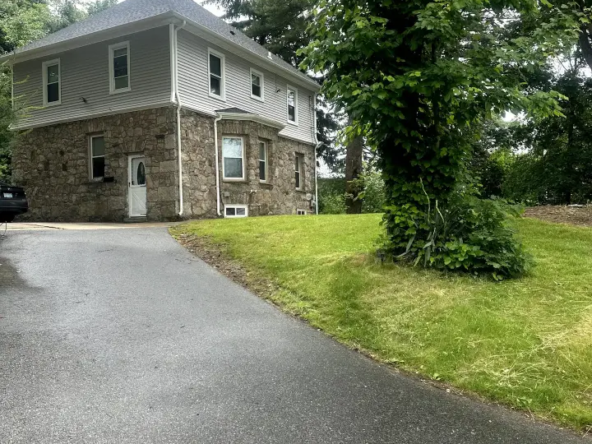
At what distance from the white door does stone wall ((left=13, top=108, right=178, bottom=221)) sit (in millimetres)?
175

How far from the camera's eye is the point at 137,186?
14.2 metres

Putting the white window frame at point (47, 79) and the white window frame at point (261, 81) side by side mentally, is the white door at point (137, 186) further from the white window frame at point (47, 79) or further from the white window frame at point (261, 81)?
the white window frame at point (261, 81)


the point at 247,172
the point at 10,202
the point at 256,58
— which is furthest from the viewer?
the point at 256,58

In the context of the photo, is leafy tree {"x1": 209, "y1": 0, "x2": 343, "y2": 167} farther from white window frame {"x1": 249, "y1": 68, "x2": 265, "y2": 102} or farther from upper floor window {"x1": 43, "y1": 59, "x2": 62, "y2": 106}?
upper floor window {"x1": 43, "y1": 59, "x2": 62, "y2": 106}

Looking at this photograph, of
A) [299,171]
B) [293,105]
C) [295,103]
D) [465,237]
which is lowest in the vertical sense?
[465,237]

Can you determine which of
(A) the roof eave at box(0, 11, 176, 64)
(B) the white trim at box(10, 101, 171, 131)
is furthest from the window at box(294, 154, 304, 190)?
(A) the roof eave at box(0, 11, 176, 64)

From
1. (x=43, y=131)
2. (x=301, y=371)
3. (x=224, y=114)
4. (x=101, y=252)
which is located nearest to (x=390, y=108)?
(x=301, y=371)

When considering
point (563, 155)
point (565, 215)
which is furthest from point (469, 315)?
point (563, 155)

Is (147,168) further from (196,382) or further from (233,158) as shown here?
(196,382)

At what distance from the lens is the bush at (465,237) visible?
530 centimetres

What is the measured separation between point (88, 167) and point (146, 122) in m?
2.79

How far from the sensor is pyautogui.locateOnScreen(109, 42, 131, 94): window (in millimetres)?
14383

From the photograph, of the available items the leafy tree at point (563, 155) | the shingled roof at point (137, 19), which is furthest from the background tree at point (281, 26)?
the leafy tree at point (563, 155)

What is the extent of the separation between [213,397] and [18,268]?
5066mm
